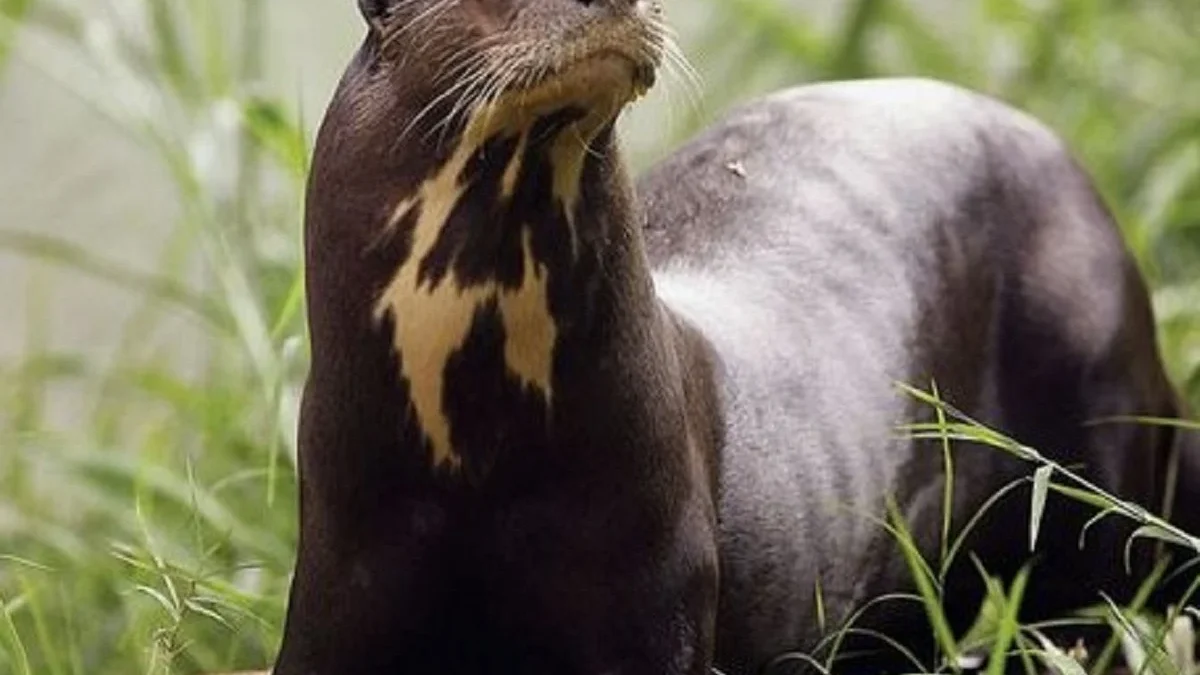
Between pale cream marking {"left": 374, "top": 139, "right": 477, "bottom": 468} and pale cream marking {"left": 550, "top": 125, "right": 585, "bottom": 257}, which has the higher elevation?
pale cream marking {"left": 550, "top": 125, "right": 585, "bottom": 257}

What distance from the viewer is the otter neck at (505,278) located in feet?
7.76

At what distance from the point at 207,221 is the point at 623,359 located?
5.11 ft

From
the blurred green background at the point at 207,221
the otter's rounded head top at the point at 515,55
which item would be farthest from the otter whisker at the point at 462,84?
the blurred green background at the point at 207,221

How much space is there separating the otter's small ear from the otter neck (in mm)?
101

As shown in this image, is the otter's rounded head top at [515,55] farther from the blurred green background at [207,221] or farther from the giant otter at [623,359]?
the blurred green background at [207,221]

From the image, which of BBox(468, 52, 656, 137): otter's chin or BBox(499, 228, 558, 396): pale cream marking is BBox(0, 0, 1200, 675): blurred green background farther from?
BBox(468, 52, 656, 137): otter's chin

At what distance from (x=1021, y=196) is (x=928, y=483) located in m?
0.26

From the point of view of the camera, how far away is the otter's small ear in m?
2.40

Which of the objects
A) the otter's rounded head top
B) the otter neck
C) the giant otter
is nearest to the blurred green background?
Result: the giant otter

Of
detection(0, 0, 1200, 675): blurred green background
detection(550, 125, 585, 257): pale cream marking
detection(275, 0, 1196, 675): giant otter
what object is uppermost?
detection(550, 125, 585, 257): pale cream marking

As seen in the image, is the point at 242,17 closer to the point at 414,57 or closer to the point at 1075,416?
the point at 1075,416

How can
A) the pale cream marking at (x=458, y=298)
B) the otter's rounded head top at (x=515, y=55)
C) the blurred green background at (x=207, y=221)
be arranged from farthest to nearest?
the blurred green background at (x=207, y=221), the pale cream marking at (x=458, y=298), the otter's rounded head top at (x=515, y=55)

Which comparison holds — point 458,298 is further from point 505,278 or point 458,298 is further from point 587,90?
point 587,90

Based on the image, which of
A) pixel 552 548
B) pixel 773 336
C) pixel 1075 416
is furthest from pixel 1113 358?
pixel 552 548
